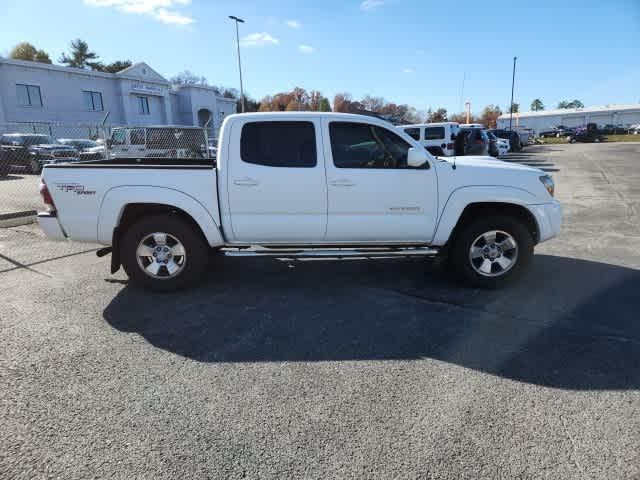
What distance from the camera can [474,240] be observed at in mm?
4980

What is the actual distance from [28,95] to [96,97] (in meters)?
6.17

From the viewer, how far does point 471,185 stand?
16.0 feet

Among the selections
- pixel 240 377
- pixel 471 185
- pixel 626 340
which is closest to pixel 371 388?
pixel 240 377

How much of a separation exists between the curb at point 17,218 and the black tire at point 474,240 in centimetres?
906

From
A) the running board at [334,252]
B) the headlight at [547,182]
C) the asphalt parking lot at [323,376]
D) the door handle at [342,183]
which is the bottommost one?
the asphalt parking lot at [323,376]

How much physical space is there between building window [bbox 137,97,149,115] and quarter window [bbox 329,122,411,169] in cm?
4243

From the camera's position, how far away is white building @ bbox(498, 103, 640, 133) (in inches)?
3583

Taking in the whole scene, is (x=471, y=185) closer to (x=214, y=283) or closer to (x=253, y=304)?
(x=253, y=304)

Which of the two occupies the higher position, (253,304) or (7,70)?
(7,70)

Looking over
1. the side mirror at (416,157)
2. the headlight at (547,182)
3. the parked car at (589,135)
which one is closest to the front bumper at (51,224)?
the side mirror at (416,157)

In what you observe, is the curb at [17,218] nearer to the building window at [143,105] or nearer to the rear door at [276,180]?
the rear door at [276,180]

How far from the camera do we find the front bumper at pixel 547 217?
16.4 feet

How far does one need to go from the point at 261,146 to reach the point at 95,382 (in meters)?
2.83

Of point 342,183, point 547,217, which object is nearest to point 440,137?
point 547,217
